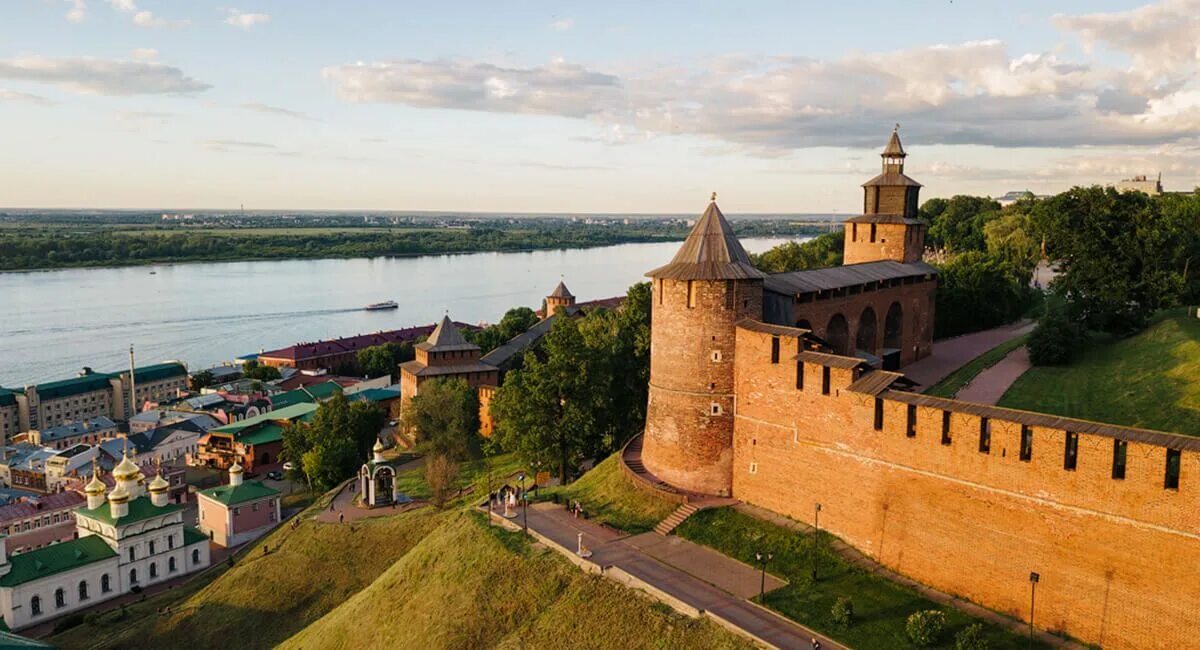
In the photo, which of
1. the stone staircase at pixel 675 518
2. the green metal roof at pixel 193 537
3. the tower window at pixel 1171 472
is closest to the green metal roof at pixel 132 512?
the green metal roof at pixel 193 537

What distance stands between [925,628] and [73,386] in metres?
73.4

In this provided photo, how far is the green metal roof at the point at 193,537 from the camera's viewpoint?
43.4m

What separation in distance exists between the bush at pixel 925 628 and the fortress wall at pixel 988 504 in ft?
6.88

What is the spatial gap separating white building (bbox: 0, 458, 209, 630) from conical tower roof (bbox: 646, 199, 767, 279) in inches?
1235

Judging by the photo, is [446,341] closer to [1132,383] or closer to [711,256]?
[711,256]

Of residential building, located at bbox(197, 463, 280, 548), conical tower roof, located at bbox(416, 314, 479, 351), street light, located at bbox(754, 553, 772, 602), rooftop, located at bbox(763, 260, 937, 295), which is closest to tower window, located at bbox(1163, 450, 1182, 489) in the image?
street light, located at bbox(754, 553, 772, 602)

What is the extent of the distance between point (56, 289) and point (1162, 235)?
145386 mm

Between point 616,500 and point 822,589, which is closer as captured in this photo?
point 822,589

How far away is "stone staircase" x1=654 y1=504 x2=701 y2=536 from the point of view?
22578 millimetres

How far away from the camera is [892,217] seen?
38.8m

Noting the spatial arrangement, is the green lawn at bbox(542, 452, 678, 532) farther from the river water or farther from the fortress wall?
the river water

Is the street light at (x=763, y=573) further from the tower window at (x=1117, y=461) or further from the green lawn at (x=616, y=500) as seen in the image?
the tower window at (x=1117, y=461)

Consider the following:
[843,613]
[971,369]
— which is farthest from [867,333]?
[843,613]

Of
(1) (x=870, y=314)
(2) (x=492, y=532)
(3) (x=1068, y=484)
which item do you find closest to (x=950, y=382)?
(1) (x=870, y=314)
